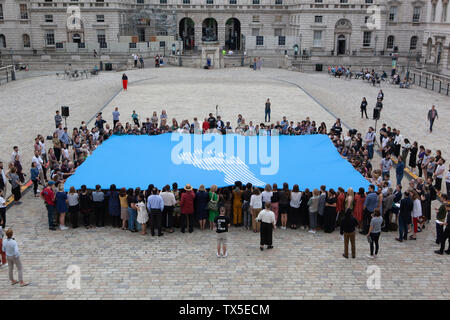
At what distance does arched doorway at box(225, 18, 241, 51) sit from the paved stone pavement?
218ft

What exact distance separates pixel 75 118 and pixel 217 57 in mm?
28995

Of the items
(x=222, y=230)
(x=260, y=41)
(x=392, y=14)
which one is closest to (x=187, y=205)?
(x=222, y=230)

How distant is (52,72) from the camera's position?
53.8 metres

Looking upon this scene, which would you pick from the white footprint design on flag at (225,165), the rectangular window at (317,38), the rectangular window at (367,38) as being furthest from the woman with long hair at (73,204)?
the rectangular window at (367,38)

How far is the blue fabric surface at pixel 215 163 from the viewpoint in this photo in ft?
55.4

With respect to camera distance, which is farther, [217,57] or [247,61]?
[247,61]

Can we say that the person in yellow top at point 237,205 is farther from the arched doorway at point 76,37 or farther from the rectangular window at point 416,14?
the rectangular window at point 416,14

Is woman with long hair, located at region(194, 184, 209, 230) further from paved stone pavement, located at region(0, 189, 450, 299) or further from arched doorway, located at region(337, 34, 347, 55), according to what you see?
arched doorway, located at region(337, 34, 347, 55)

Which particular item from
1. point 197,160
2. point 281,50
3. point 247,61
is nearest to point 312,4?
point 281,50

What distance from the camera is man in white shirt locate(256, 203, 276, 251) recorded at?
13.9 m

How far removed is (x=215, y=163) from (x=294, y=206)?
4.07 metres

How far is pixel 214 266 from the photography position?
13328 millimetres
